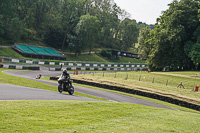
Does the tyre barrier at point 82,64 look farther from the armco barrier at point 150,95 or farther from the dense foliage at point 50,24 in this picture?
the armco barrier at point 150,95

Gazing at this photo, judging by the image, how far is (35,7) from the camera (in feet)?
287

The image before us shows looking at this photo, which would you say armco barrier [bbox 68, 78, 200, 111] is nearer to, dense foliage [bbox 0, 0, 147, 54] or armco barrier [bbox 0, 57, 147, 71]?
armco barrier [bbox 0, 57, 147, 71]

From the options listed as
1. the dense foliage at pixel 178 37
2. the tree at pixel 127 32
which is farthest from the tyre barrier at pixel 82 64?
the tree at pixel 127 32

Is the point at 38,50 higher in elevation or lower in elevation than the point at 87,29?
lower

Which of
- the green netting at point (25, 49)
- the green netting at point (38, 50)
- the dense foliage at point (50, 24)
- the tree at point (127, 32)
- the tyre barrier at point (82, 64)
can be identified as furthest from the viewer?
the tree at point (127, 32)

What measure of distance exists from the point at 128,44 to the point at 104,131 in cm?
11769

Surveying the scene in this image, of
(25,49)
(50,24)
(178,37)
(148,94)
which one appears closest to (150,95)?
(148,94)

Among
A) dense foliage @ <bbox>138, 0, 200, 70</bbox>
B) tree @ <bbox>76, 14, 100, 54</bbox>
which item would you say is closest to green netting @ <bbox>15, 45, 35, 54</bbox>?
tree @ <bbox>76, 14, 100, 54</bbox>

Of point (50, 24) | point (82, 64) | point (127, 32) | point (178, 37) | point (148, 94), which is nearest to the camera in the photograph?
point (148, 94)

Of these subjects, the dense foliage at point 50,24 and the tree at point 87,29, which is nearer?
the dense foliage at point 50,24

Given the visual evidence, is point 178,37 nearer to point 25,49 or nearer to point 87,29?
point 87,29

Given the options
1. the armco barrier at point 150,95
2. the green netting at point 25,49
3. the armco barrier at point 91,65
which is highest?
the green netting at point 25,49

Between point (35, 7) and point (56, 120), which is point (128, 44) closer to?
point (35, 7)

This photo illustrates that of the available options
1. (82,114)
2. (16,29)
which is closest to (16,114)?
(82,114)
